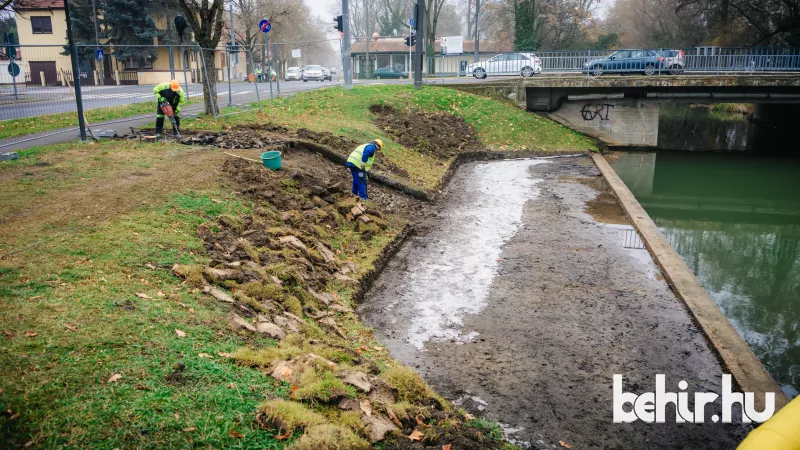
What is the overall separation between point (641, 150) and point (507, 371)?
23.5 m

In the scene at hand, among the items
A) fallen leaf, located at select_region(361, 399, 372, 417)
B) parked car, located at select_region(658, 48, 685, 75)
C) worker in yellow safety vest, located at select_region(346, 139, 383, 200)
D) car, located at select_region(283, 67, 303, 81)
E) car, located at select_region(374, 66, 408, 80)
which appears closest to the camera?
fallen leaf, located at select_region(361, 399, 372, 417)

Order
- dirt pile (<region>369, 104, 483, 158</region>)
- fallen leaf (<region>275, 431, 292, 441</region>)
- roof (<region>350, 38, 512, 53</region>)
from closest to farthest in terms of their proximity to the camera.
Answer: fallen leaf (<region>275, 431, 292, 441</region>), dirt pile (<region>369, 104, 483, 158</region>), roof (<region>350, 38, 512, 53</region>)

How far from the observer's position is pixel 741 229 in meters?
16.1

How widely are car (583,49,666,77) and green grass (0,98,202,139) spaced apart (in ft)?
65.5

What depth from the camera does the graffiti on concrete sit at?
90.4 ft

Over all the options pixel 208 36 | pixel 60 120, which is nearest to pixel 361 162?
pixel 208 36

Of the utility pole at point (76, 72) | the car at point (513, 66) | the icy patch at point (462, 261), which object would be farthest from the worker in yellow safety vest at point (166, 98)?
the car at point (513, 66)

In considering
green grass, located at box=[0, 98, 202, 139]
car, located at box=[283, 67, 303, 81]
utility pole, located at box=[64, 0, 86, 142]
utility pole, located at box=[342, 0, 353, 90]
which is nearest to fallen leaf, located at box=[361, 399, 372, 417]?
utility pole, located at box=[64, 0, 86, 142]

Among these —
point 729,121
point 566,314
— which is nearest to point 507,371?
point 566,314

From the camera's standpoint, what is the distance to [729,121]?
4091 centimetres

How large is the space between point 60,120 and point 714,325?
17.3 m

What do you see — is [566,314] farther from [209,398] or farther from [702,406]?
[209,398]

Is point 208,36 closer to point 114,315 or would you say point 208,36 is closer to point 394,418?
point 114,315

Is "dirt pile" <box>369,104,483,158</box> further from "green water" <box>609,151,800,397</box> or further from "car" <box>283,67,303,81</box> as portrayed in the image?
"car" <box>283,67,303,81</box>
